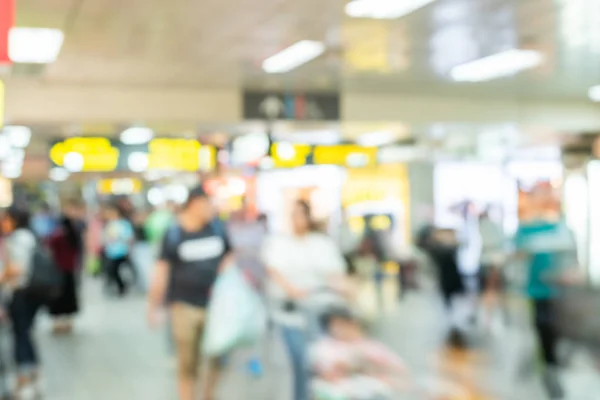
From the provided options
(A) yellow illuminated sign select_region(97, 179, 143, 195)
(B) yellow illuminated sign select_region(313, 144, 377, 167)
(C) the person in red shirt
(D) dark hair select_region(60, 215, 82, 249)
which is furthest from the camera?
(A) yellow illuminated sign select_region(97, 179, 143, 195)

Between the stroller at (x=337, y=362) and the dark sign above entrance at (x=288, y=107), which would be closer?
the stroller at (x=337, y=362)

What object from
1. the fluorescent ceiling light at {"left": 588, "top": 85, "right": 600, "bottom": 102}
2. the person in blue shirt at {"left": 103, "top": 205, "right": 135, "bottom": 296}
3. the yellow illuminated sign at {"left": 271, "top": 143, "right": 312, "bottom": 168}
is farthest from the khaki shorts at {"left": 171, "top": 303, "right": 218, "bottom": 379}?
the person in blue shirt at {"left": 103, "top": 205, "right": 135, "bottom": 296}

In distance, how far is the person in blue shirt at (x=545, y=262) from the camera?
7.29 metres

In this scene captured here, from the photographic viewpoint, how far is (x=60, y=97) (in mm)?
12875

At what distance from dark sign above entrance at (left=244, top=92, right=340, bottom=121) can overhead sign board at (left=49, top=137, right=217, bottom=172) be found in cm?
272

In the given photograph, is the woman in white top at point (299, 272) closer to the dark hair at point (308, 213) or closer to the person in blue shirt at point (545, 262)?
the dark hair at point (308, 213)

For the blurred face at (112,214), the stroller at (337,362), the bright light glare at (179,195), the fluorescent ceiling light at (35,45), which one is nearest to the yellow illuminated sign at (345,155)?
the bright light glare at (179,195)

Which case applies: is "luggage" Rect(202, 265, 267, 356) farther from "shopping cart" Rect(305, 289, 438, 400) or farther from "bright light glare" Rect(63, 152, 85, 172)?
"bright light glare" Rect(63, 152, 85, 172)

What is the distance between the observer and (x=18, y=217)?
8.43 m

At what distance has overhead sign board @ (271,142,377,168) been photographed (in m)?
16.3

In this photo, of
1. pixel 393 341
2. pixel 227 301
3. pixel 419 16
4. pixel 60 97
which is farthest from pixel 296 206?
pixel 60 97

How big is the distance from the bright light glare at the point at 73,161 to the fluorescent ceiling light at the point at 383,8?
884 centimetres

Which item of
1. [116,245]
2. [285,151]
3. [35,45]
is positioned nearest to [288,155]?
[285,151]

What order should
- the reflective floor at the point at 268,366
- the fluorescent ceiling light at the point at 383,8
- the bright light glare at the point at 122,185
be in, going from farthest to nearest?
the bright light glare at the point at 122,185, the reflective floor at the point at 268,366, the fluorescent ceiling light at the point at 383,8
